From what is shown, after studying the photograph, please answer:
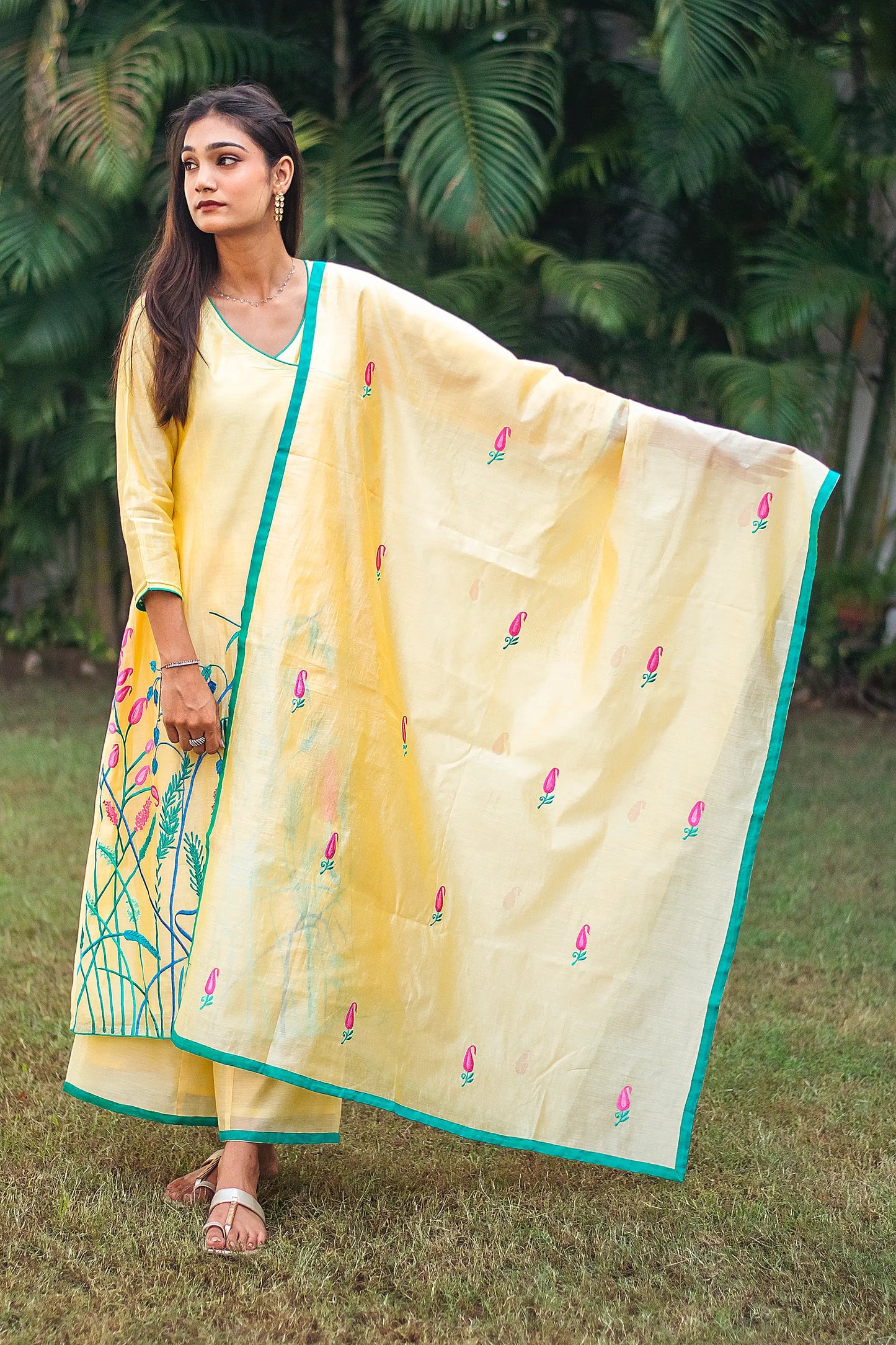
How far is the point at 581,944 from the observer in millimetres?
2316

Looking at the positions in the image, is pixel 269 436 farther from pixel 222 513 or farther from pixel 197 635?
pixel 197 635

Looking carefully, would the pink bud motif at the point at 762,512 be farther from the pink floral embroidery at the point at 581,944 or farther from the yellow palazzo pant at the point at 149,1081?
the yellow palazzo pant at the point at 149,1081

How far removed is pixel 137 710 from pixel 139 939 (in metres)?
0.37

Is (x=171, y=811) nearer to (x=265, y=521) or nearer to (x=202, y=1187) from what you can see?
(x=265, y=521)

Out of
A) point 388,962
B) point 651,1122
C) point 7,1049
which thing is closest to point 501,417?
point 388,962

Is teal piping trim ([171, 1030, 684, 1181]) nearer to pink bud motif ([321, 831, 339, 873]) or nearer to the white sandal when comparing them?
the white sandal

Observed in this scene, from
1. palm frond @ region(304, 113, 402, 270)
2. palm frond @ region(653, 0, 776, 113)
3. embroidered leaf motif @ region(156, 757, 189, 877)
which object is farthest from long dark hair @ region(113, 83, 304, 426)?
palm frond @ region(653, 0, 776, 113)

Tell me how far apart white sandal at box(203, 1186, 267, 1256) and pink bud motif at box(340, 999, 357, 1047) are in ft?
0.95

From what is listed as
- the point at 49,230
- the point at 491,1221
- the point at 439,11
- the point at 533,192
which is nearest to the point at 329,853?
the point at 491,1221

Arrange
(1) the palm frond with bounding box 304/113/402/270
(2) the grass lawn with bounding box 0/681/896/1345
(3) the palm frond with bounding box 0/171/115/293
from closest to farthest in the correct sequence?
(2) the grass lawn with bounding box 0/681/896/1345, (1) the palm frond with bounding box 304/113/402/270, (3) the palm frond with bounding box 0/171/115/293

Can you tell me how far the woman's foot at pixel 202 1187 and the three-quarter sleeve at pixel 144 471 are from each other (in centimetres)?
91

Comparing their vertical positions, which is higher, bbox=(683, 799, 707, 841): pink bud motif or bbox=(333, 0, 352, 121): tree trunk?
bbox=(333, 0, 352, 121): tree trunk

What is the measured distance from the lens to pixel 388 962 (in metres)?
2.27

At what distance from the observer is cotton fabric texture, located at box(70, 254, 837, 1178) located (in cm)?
217
